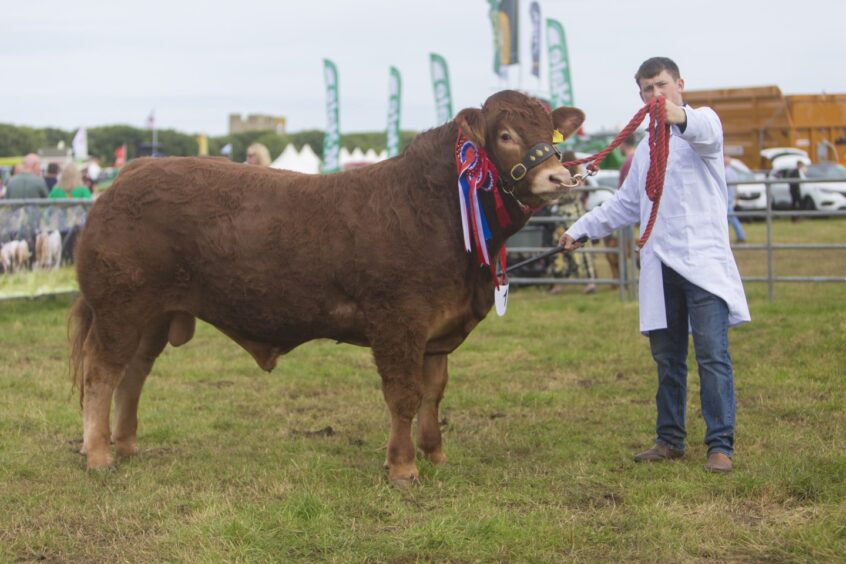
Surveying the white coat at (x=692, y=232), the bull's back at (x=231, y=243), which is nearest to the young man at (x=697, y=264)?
the white coat at (x=692, y=232)

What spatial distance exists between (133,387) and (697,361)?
318 centimetres

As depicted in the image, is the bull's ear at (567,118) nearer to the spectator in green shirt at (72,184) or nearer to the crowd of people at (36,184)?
the crowd of people at (36,184)

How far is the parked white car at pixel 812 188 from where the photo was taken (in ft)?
70.6

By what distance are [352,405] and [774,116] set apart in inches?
892

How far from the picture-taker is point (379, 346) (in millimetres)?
5004

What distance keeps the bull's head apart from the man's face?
0.53 metres

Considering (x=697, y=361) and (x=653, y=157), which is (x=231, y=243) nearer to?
(x=653, y=157)

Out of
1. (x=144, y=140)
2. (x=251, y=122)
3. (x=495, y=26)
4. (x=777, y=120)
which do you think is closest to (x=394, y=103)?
(x=495, y=26)

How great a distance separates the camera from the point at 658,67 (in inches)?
196

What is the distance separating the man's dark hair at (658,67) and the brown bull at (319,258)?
1.42 ft

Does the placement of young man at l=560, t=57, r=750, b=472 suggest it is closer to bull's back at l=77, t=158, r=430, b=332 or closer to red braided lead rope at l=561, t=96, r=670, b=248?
red braided lead rope at l=561, t=96, r=670, b=248

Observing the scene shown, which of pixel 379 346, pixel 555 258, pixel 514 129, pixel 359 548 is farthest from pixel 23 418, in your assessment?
pixel 555 258

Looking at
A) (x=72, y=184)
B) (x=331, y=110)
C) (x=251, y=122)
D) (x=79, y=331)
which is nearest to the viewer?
(x=79, y=331)

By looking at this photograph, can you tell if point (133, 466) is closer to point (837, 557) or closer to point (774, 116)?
point (837, 557)
